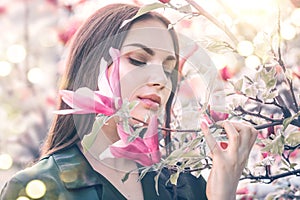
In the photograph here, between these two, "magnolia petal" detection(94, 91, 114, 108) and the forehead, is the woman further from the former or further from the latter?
"magnolia petal" detection(94, 91, 114, 108)

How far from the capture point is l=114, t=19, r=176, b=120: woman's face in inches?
40.1

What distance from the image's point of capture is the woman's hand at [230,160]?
3.04 feet

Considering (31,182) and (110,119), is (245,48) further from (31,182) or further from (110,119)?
(31,182)

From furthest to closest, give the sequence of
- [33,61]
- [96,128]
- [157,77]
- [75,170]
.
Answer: [33,61] → [75,170] → [157,77] → [96,128]

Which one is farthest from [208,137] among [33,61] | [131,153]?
[33,61]

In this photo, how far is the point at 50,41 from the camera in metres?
1.87

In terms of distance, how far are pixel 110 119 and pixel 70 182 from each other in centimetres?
12

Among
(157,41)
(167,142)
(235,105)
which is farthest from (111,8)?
(235,105)

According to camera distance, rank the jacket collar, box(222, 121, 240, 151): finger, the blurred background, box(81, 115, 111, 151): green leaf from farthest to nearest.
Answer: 1. the blurred background
2. the jacket collar
3. box(222, 121, 240, 151): finger
4. box(81, 115, 111, 151): green leaf

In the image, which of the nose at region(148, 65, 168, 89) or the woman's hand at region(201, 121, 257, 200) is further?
the nose at region(148, 65, 168, 89)

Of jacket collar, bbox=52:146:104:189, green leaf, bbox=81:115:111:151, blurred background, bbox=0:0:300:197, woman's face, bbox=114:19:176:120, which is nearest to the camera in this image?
green leaf, bbox=81:115:111:151

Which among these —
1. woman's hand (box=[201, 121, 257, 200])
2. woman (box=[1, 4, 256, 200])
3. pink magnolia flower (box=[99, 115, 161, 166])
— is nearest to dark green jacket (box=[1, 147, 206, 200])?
woman (box=[1, 4, 256, 200])

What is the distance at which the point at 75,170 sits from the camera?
3.80 feet

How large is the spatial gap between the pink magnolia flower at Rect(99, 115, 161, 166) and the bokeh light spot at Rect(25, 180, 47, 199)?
0.15 metres
